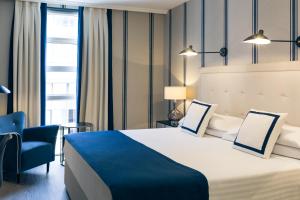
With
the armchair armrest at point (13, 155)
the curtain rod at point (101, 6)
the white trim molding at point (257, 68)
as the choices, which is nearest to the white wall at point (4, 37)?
the curtain rod at point (101, 6)

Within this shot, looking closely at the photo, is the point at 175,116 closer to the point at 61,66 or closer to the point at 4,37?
the point at 61,66

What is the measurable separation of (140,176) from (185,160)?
1.93ft

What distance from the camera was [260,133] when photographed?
8.40 ft

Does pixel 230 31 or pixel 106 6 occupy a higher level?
pixel 106 6

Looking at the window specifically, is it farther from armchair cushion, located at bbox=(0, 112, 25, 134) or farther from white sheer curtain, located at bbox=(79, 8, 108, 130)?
armchair cushion, located at bbox=(0, 112, 25, 134)

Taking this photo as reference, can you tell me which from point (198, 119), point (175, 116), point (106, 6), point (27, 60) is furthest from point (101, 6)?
point (198, 119)

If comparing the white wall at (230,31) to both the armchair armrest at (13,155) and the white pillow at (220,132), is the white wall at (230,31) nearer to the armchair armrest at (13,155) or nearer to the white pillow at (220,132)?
the white pillow at (220,132)

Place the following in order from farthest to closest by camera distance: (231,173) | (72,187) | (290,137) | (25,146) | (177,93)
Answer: (177,93) → (25,146) → (72,187) → (290,137) → (231,173)

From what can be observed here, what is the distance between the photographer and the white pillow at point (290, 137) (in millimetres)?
2402

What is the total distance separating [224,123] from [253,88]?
0.47m

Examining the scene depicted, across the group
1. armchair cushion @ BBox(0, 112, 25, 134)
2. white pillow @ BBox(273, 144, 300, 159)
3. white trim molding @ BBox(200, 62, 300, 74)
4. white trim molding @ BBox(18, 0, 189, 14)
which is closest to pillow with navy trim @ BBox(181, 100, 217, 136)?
white trim molding @ BBox(200, 62, 300, 74)

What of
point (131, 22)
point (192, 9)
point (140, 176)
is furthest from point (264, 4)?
point (131, 22)

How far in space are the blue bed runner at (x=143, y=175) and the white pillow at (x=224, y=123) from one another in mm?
963

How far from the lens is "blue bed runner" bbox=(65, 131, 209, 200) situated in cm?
183
